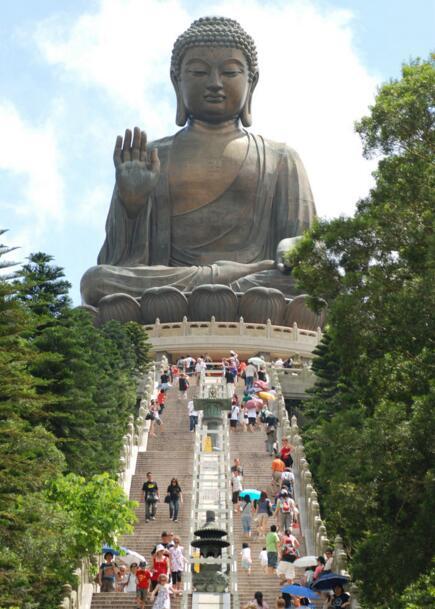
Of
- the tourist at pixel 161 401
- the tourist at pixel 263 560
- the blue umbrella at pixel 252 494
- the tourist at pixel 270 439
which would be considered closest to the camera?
the tourist at pixel 263 560

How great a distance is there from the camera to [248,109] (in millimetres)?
45000

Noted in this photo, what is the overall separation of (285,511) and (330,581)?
316 centimetres

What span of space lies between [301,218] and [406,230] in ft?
94.8

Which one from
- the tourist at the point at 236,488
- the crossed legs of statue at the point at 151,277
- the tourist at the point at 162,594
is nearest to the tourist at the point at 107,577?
the tourist at the point at 162,594

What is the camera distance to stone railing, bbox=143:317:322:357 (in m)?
38.1

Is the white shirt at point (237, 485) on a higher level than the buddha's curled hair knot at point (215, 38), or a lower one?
lower

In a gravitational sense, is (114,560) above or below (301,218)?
below

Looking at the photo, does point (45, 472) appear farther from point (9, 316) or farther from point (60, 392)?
point (60, 392)

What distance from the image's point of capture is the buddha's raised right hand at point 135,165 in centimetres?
4131

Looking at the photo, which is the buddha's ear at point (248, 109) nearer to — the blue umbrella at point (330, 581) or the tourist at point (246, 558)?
the tourist at point (246, 558)

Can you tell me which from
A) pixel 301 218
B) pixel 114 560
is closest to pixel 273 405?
pixel 114 560

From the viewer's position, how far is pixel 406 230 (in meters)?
14.5

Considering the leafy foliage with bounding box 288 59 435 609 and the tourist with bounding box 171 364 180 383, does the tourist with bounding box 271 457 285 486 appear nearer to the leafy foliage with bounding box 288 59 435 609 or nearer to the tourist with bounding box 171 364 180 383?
the leafy foliage with bounding box 288 59 435 609

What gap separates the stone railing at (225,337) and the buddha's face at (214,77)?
877 centimetres
